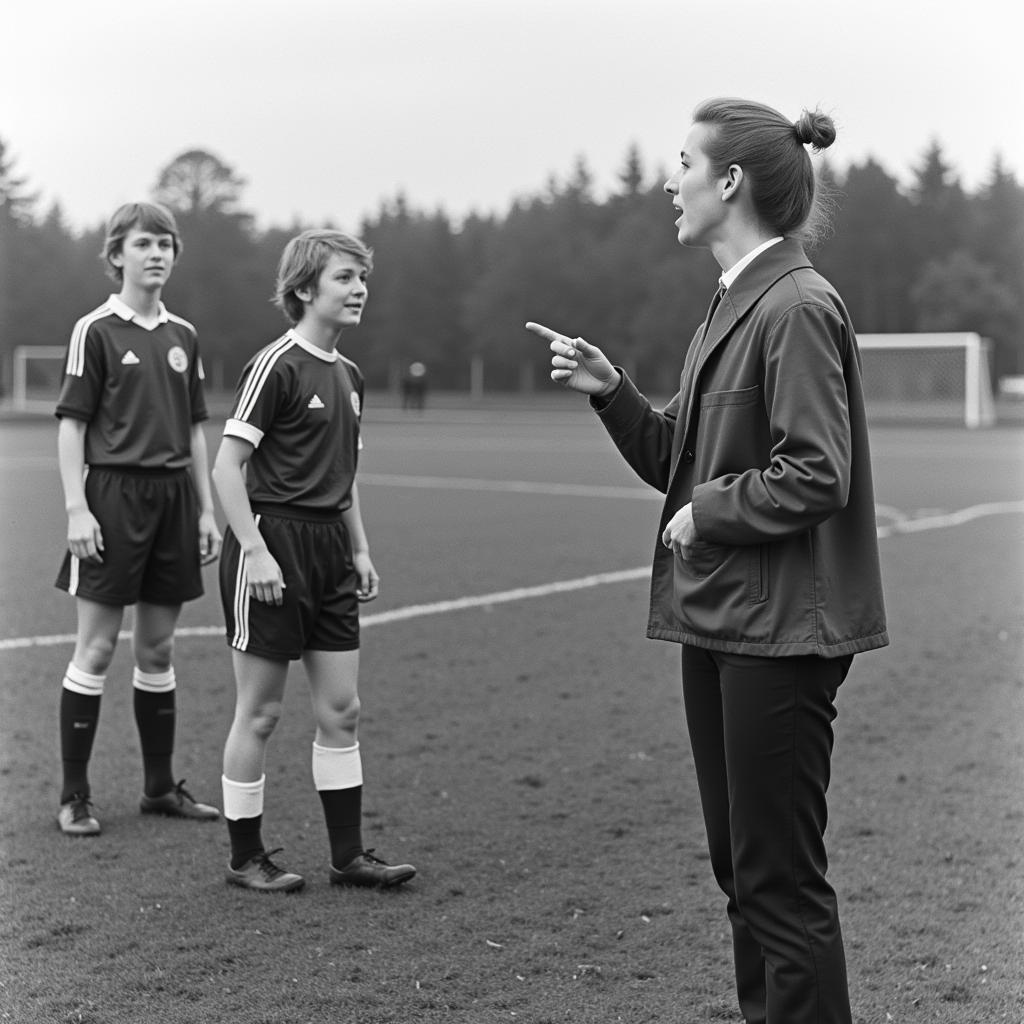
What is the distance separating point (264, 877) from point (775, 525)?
2.25 metres

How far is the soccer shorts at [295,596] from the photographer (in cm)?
399

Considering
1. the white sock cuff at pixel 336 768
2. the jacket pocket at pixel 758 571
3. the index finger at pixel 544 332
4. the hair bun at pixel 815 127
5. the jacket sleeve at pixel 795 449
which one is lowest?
the white sock cuff at pixel 336 768

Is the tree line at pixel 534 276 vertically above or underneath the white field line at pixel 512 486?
above

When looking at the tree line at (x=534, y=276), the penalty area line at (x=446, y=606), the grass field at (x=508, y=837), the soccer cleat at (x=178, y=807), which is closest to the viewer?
the grass field at (x=508, y=837)

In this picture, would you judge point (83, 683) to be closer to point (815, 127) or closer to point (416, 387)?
point (815, 127)

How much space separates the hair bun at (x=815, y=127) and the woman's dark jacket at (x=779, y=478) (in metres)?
0.20

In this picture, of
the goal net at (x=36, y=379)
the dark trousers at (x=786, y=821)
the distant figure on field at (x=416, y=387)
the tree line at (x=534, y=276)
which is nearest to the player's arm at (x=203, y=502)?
the dark trousers at (x=786, y=821)

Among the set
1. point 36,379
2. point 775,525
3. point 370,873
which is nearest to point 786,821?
point 775,525

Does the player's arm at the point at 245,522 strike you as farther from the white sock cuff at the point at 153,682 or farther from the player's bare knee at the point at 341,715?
the white sock cuff at the point at 153,682

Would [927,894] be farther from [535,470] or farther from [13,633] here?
[535,470]

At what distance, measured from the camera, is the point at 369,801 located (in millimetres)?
4926

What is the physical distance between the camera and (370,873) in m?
4.05

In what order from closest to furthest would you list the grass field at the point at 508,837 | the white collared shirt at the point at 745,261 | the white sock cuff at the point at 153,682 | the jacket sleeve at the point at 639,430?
the white collared shirt at the point at 745,261 → the jacket sleeve at the point at 639,430 → the grass field at the point at 508,837 → the white sock cuff at the point at 153,682

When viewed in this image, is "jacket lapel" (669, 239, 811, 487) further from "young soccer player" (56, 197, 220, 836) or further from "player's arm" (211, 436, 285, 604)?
"young soccer player" (56, 197, 220, 836)
